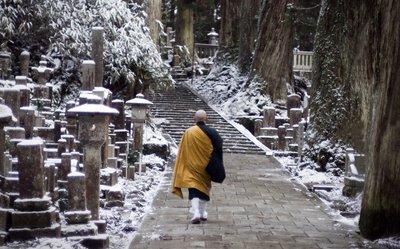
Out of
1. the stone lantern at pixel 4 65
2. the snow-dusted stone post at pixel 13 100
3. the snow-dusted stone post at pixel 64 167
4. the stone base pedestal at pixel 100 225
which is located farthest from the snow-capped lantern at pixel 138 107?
the stone base pedestal at pixel 100 225

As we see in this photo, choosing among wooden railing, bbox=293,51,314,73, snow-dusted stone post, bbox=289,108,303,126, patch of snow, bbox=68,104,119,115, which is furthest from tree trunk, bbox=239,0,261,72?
patch of snow, bbox=68,104,119,115

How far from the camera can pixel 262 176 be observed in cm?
1477

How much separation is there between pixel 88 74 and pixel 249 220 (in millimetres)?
3843

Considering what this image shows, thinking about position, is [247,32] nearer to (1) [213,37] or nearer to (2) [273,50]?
(2) [273,50]

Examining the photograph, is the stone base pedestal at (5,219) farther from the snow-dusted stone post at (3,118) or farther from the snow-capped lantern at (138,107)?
the snow-capped lantern at (138,107)

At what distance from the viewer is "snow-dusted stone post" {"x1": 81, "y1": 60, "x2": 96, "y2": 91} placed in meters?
10.7

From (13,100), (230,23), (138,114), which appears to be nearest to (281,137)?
(138,114)

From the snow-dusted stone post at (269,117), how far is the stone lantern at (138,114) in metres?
7.28

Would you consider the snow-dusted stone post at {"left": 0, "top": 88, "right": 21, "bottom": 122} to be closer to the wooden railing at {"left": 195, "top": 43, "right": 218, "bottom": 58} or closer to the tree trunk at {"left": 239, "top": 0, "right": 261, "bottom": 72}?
the tree trunk at {"left": 239, "top": 0, "right": 261, "bottom": 72}

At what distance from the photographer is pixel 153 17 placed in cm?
1886

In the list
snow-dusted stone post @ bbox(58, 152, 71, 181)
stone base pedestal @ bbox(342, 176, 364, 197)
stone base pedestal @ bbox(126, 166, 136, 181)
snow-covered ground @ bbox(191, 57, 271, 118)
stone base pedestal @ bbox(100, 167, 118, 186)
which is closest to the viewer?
snow-dusted stone post @ bbox(58, 152, 71, 181)

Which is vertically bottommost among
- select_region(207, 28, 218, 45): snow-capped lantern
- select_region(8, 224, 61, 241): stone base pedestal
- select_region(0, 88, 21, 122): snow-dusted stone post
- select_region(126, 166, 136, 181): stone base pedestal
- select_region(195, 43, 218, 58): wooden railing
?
select_region(126, 166, 136, 181): stone base pedestal

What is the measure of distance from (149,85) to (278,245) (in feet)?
33.4

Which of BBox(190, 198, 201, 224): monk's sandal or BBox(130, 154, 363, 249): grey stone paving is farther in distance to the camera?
BBox(190, 198, 201, 224): monk's sandal
